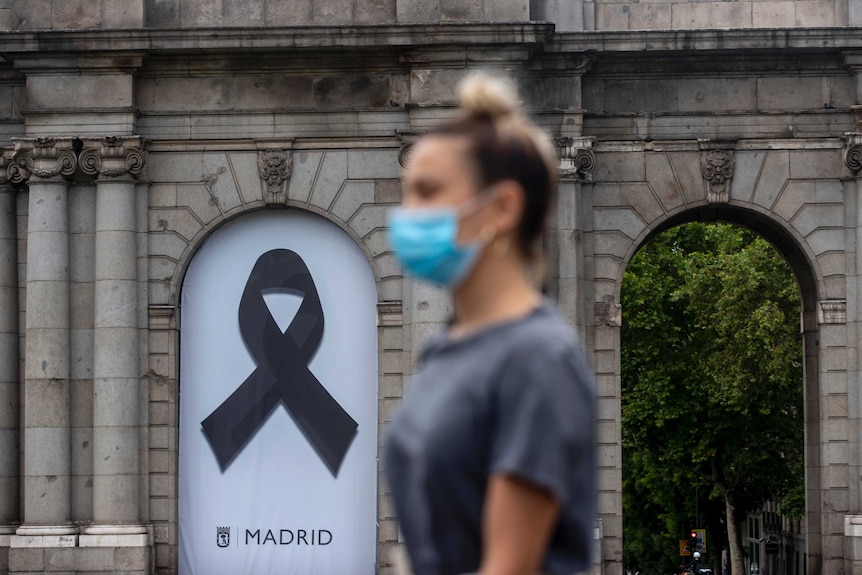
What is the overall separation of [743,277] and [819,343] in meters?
20.4

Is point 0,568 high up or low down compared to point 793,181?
down

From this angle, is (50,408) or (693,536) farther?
(693,536)

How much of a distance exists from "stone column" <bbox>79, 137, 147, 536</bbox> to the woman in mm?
20902

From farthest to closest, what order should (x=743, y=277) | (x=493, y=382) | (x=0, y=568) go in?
(x=743, y=277) → (x=0, y=568) → (x=493, y=382)

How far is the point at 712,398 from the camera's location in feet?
154

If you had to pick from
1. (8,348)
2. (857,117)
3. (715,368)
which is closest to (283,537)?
(8,348)

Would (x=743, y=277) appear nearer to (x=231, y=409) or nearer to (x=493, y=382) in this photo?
(x=231, y=409)

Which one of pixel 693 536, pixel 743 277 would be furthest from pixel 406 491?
pixel 693 536

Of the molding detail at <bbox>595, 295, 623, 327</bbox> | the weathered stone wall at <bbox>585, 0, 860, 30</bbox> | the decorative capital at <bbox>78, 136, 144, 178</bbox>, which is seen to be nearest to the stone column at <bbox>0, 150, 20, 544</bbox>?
the decorative capital at <bbox>78, 136, 144, 178</bbox>

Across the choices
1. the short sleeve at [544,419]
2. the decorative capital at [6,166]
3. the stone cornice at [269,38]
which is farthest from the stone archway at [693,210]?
the short sleeve at [544,419]

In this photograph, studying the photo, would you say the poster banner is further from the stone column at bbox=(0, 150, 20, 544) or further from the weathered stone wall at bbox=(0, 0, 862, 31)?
the weathered stone wall at bbox=(0, 0, 862, 31)

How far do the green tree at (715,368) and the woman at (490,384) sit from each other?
131 ft

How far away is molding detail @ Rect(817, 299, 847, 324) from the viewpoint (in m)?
25.1

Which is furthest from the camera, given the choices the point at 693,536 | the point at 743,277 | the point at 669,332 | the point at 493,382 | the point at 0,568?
the point at 693,536
